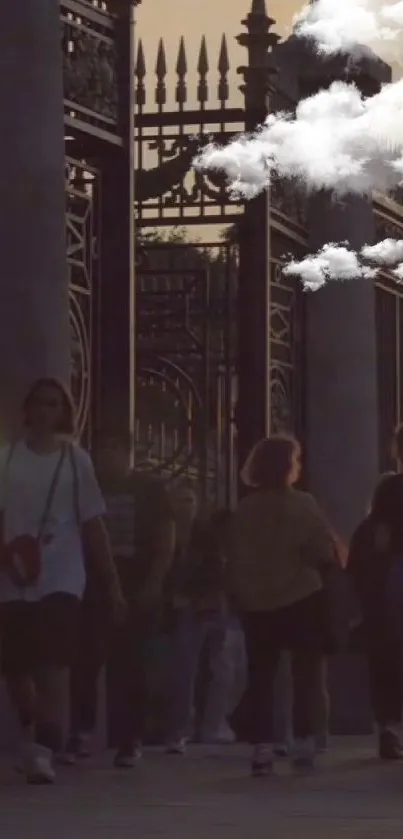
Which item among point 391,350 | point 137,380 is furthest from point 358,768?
point 391,350

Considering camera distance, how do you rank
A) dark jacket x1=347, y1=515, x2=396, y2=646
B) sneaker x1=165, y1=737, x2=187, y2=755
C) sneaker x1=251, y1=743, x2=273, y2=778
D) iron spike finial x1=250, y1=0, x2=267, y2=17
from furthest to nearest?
1. iron spike finial x1=250, y1=0, x2=267, y2=17
2. sneaker x1=165, y1=737, x2=187, y2=755
3. dark jacket x1=347, y1=515, x2=396, y2=646
4. sneaker x1=251, y1=743, x2=273, y2=778

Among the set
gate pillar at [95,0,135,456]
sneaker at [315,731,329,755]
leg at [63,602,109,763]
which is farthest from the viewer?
gate pillar at [95,0,135,456]

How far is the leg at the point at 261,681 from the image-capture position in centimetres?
1045

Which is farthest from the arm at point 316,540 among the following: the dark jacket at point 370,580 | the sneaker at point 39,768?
the sneaker at point 39,768

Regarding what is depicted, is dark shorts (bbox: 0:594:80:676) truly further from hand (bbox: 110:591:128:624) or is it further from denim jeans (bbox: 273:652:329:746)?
denim jeans (bbox: 273:652:329:746)

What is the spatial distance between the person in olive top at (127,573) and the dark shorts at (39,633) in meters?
1.12

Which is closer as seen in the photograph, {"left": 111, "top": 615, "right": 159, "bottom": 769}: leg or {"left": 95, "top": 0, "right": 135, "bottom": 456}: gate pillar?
{"left": 111, "top": 615, "right": 159, "bottom": 769}: leg

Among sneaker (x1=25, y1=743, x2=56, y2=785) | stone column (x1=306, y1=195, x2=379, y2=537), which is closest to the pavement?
sneaker (x1=25, y1=743, x2=56, y2=785)

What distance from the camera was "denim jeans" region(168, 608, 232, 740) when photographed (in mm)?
12266

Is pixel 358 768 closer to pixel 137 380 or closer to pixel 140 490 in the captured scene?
pixel 140 490

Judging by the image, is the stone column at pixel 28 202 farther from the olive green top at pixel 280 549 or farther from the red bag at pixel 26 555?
the red bag at pixel 26 555

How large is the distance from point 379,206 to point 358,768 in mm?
6321

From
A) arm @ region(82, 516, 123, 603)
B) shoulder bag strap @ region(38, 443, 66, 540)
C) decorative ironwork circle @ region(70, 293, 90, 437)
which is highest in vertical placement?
decorative ironwork circle @ region(70, 293, 90, 437)

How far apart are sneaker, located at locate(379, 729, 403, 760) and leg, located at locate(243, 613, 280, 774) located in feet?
3.93
